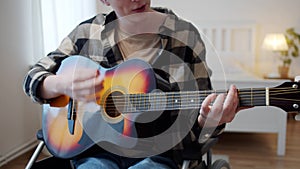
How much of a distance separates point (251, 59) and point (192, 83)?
7.73 ft

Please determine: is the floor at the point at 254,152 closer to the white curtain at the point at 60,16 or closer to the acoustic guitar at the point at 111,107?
the white curtain at the point at 60,16

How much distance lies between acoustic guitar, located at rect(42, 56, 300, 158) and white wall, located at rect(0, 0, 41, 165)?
1.08 m

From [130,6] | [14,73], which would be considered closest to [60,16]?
[14,73]

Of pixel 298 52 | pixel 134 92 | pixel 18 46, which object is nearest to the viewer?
pixel 134 92

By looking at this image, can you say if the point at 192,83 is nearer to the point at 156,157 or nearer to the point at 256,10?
the point at 156,157

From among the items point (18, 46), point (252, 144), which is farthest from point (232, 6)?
point (18, 46)

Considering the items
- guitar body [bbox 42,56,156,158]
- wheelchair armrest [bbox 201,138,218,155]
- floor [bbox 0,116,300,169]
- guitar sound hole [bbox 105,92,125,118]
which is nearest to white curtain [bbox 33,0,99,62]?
floor [bbox 0,116,300,169]

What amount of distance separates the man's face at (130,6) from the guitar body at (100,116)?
147mm

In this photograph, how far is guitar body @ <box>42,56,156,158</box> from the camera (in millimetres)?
980

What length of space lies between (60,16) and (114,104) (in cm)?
120

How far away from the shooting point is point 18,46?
2.17m

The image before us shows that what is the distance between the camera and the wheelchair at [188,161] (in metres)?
0.98

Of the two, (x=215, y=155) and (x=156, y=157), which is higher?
(x=156, y=157)

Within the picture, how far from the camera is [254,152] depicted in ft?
7.55
